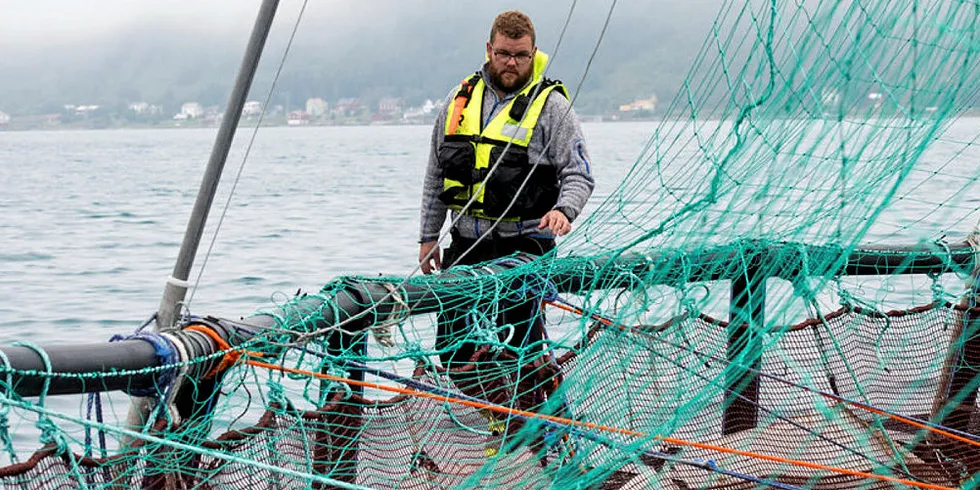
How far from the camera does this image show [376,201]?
24016 millimetres

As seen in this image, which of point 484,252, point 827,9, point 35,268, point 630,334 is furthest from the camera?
point 35,268

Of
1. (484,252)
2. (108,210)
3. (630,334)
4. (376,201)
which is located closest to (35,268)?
(108,210)

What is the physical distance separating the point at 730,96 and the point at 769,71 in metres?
0.14

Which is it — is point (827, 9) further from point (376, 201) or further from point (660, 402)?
point (376, 201)

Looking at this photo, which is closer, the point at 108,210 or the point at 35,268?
the point at 35,268

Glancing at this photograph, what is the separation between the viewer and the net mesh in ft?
9.96

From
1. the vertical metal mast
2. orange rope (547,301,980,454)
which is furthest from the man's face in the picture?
the vertical metal mast

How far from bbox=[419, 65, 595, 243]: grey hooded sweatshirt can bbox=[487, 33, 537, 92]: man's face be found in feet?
0.21

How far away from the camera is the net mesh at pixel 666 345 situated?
3.04 m

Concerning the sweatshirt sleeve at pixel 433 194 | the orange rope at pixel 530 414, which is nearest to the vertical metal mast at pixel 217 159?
the orange rope at pixel 530 414

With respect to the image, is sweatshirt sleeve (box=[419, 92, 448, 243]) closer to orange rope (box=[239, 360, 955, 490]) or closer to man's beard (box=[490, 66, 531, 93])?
man's beard (box=[490, 66, 531, 93])

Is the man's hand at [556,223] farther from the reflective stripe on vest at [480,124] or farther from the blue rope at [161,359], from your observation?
the blue rope at [161,359]

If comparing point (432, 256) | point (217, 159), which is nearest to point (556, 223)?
point (432, 256)

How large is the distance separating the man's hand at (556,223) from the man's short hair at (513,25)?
0.70 meters
